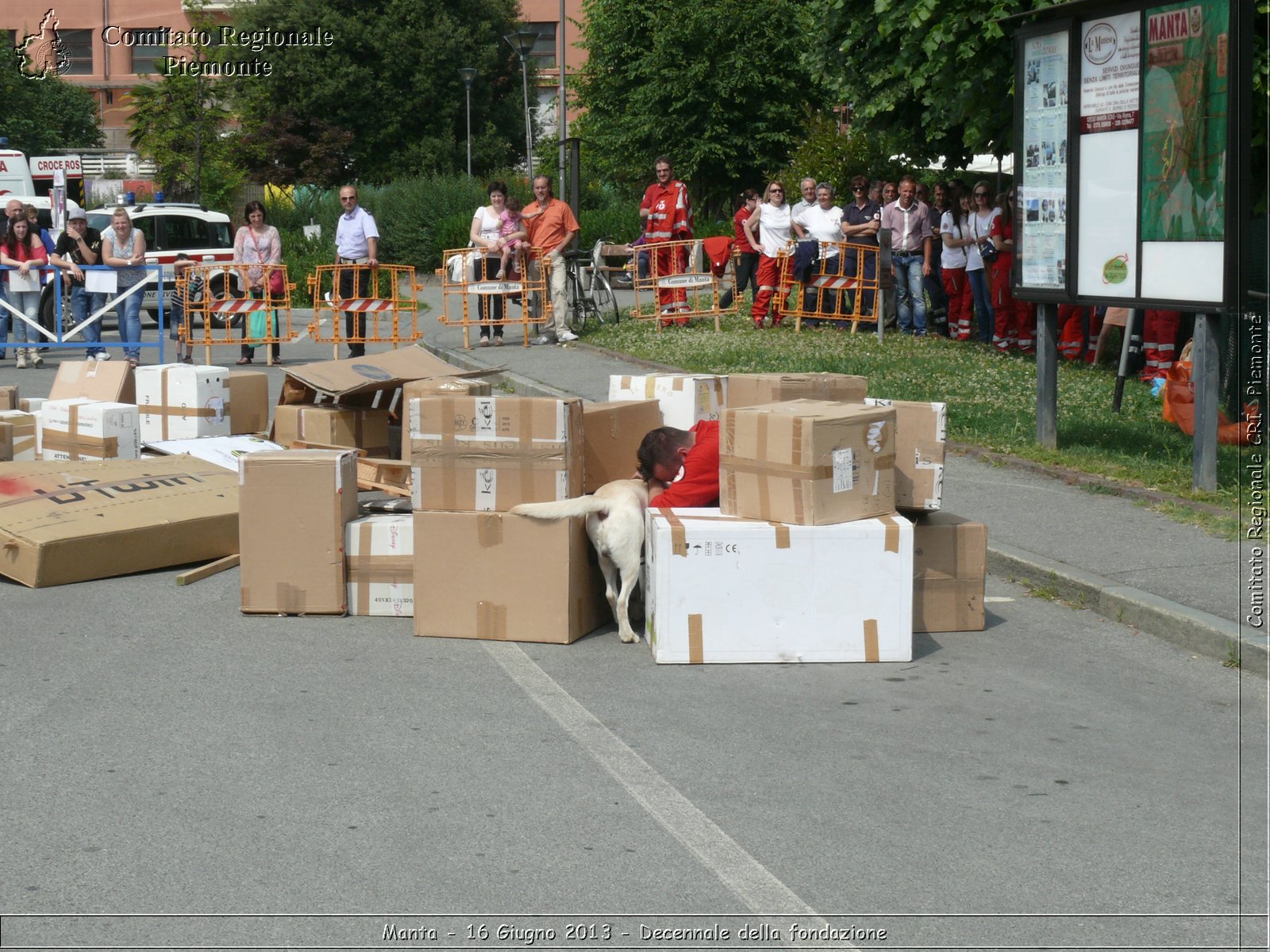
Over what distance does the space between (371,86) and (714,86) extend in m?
18.6

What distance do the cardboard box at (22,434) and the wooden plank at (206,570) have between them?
286cm

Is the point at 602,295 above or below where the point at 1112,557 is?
above

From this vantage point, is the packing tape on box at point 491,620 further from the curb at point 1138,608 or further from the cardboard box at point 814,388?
the curb at point 1138,608

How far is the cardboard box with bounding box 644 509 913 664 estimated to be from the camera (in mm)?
6355

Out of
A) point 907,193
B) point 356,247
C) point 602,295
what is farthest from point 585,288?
point 907,193

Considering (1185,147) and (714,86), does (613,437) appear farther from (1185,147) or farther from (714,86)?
(714,86)

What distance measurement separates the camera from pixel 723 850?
432 centimetres

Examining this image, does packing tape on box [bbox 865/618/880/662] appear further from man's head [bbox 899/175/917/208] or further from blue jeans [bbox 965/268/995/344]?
man's head [bbox 899/175/917/208]

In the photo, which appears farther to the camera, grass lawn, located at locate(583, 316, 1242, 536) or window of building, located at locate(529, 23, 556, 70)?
window of building, located at locate(529, 23, 556, 70)

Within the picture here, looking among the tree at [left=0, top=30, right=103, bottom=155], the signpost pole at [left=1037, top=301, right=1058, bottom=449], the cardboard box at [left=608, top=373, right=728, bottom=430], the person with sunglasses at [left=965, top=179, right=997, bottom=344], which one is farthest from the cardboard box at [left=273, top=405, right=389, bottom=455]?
the tree at [left=0, top=30, right=103, bottom=155]

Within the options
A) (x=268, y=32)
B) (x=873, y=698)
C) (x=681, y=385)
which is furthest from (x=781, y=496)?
(x=268, y=32)

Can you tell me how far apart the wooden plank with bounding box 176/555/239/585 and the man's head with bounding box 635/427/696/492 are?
2502 millimetres

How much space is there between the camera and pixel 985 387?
14.5 metres

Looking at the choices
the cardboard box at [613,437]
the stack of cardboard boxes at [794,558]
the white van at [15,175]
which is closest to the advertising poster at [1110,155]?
the cardboard box at [613,437]
